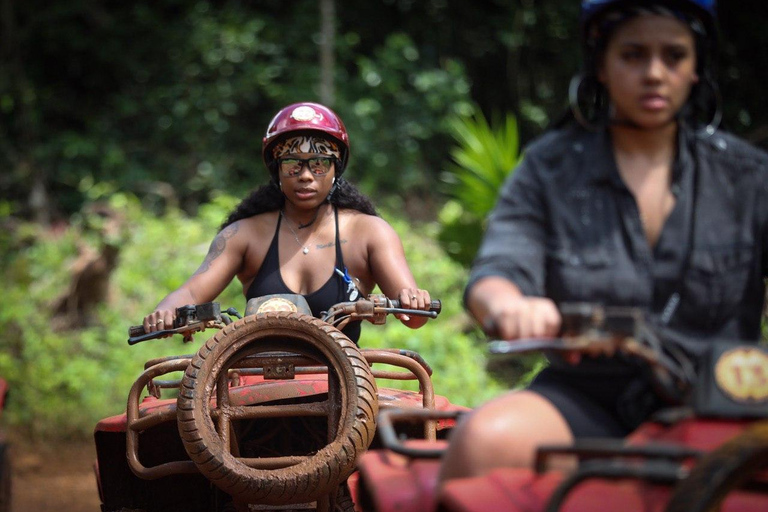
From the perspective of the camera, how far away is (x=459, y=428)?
95.0 inches

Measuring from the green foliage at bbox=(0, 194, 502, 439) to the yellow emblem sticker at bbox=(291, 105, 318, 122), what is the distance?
4482 mm

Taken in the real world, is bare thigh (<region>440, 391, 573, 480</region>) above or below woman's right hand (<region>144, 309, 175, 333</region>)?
below

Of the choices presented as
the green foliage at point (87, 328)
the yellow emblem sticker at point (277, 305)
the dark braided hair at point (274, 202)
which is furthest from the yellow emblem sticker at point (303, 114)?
the green foliage at point (87, 328)

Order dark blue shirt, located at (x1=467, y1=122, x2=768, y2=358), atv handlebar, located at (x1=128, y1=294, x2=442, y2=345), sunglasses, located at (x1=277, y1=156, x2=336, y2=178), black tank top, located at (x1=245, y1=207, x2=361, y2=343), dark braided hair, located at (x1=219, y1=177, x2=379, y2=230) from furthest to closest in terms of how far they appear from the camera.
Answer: dark braided hair, located at (x1=219, y1=177, x2=379, y2=230), sunglasses, located at (x1=277, y1=156, x2=336, y2=178), black tank top, located at (x1=245, y1=207, x2=361, y2=343), atv handlebar, located at (x1=128, y1=294, x2=442, y2=345), dark blue shirt, located at (x1=467, y1=122, x2=768, y2=358)

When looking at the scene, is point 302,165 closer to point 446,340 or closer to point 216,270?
point 216,270

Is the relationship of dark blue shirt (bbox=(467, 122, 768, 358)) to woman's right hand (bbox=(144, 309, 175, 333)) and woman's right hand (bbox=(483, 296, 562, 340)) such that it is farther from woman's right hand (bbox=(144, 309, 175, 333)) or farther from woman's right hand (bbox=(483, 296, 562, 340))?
woman's right hand (bbox=(144, 309, 175, 333))

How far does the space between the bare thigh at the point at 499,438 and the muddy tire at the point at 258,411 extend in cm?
146

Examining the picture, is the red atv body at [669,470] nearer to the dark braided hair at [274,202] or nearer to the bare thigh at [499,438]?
the bare thigh at [499,438]

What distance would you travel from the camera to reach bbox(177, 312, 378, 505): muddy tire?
379cm

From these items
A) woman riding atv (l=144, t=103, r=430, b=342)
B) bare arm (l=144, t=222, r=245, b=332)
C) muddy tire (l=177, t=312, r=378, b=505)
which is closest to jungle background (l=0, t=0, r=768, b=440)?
woman riding atv (l=144, t=103, r=430, b=342)

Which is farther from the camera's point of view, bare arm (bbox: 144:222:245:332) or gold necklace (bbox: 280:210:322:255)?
gold necklace (bbox: 280:210:322:255)

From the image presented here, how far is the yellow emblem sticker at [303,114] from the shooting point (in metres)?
5.18

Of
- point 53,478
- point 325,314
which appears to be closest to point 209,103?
point 53,478

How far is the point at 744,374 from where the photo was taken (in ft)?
7.33
